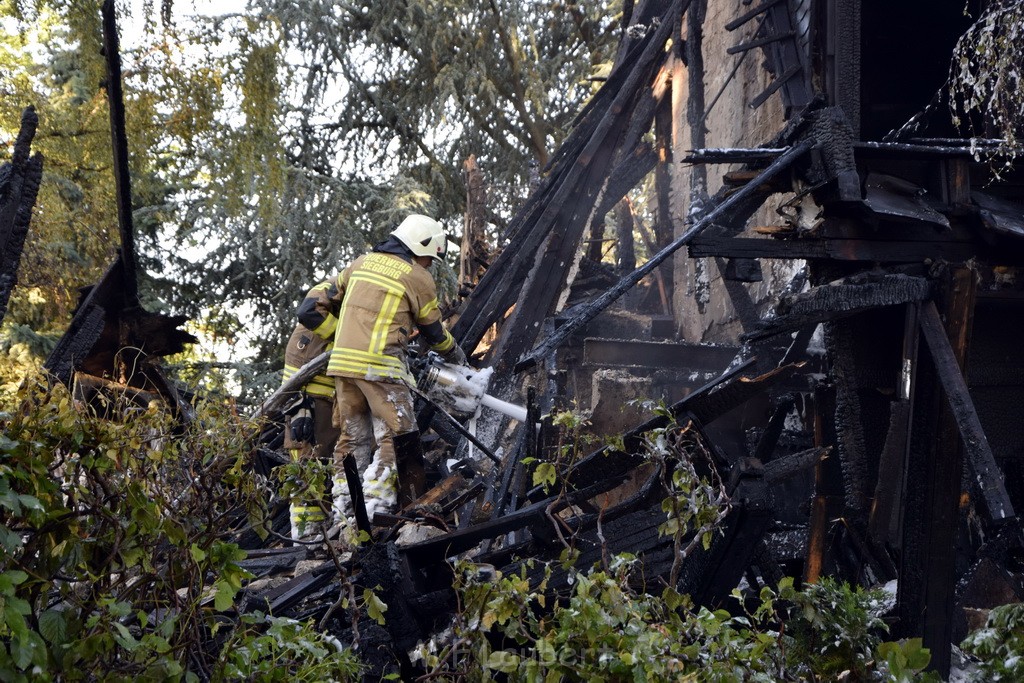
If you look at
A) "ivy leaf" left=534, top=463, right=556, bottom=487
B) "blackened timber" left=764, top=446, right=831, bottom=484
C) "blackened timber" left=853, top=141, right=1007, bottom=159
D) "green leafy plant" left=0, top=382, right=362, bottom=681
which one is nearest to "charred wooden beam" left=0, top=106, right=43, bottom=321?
"green leafy plant" left=0, top=382, right=362, bottom=681

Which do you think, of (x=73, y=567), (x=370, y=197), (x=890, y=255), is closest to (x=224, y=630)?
(x=73, y=567)

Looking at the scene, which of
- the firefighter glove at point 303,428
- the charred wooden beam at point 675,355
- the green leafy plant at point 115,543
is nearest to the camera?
the green leafy plant at point 115,543

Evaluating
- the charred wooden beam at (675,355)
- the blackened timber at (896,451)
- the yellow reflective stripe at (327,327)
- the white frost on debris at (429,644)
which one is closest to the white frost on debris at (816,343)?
the charred wooden beam at (675,355)

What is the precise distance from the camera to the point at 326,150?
691 inches

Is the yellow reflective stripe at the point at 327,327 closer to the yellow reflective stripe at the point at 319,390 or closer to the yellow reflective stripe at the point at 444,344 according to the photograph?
the yellow reflective stripe at the point at 319,390

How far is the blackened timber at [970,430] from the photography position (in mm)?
4973

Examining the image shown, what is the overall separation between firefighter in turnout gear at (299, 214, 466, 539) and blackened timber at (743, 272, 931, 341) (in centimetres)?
217

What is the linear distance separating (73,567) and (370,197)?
43.3 feet

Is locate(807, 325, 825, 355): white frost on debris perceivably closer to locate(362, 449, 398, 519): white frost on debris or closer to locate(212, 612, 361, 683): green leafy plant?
locate(362, 449, 398, 519): white frost on debris

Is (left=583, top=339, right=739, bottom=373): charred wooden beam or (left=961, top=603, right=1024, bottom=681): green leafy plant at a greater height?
(left=583, top=339, right=739, bottom=373): charred wooden beam

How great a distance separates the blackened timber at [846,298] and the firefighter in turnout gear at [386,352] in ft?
7.12

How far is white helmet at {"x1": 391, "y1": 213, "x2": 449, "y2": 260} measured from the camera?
22.5ft

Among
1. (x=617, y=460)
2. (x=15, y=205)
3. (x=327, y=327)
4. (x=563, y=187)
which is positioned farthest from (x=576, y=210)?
(x=15, y=205)

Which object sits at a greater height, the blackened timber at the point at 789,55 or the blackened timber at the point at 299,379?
the blackened timber at the point at 789,55
